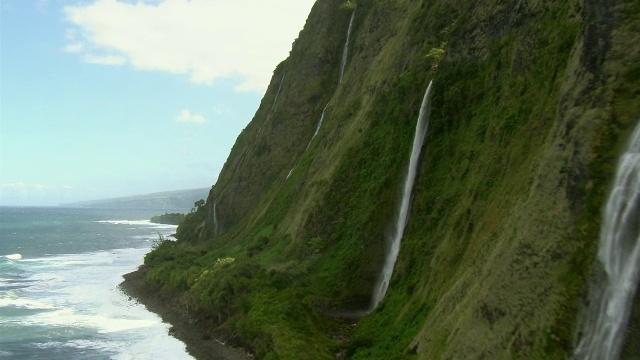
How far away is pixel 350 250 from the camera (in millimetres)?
30438

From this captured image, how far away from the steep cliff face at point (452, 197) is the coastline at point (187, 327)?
2.92ft

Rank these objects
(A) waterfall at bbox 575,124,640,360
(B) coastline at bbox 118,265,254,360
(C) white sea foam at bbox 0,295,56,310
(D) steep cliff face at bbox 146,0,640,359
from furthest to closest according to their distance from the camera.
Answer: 1. (C) white sea foam at bbox 0,295,56,310
2. (B) coastline at bbox 118,265,254,360
3. (D) steep cliff face at bbox 146,0,640,359
4. (A) waterfall at bbox 575,124,640,360

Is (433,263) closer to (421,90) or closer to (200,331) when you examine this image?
(421,90)

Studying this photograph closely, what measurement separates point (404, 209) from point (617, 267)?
1629 centimetres

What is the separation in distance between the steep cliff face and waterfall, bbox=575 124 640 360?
0.47 m

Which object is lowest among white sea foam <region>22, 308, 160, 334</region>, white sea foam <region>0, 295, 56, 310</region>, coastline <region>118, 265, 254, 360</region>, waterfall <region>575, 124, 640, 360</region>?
white sea foam <region>0, 295, 56, 310</region>

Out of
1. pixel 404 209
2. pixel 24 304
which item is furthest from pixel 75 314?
pixel 404 209

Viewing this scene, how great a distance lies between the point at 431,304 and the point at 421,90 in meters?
13.9

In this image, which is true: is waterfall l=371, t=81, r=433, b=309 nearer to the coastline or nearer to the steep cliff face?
the steep cliff face

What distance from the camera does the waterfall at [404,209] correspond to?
27328mm

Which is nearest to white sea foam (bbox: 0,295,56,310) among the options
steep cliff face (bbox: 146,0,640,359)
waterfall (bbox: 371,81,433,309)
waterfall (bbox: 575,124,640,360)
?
steep cliff face (bbox: 146,0,640,359)

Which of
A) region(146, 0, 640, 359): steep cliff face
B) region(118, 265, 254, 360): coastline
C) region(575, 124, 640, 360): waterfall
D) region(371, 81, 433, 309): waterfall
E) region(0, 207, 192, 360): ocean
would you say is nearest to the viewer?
region(575, 124, 640, 360): waterfall

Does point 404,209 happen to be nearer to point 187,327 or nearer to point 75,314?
point 187,327

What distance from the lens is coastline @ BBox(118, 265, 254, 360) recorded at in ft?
91.8
